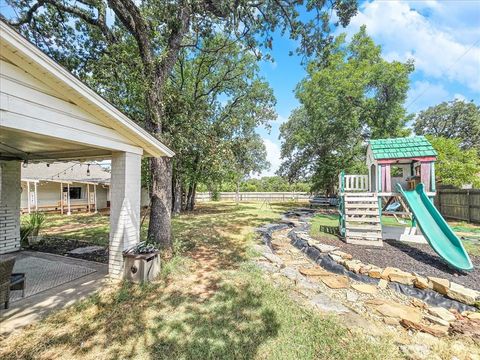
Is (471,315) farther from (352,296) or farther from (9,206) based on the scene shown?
(9,206)

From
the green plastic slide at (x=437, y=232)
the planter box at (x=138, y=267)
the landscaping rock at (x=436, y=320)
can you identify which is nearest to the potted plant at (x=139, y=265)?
the planter box at (x=138, y=267)

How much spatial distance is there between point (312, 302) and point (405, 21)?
31.9ft

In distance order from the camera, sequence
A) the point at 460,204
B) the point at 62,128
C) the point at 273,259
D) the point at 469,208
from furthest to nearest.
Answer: the point at 460,204 < the point at 469,208 < the point at 273,259 < the point at 62,128

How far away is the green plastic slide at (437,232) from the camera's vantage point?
457 cm

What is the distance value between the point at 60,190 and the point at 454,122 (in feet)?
141

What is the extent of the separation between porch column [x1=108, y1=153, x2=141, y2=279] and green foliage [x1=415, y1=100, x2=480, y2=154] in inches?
1357

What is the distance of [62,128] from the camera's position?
3.04 meters

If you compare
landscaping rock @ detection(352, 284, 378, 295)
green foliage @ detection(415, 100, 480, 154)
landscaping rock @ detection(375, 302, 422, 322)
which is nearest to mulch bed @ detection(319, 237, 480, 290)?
landscaping rock @ detection(352, 284, 378, 295)

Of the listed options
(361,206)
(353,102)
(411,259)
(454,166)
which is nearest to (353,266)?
(411,259)

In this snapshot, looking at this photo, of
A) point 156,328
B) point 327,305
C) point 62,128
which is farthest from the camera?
point 327,305

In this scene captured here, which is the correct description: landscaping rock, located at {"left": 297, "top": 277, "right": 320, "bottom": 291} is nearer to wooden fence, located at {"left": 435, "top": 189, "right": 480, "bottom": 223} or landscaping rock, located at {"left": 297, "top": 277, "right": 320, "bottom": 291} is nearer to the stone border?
the stone border

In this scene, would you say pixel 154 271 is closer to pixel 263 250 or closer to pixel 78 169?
pixel 263 250

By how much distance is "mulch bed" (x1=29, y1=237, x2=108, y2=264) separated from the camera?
5.36 m

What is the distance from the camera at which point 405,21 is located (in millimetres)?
7727
